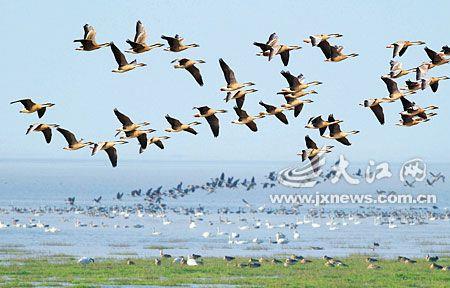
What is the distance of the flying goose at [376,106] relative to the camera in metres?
25.2

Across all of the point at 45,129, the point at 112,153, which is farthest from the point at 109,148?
the point at 45,129

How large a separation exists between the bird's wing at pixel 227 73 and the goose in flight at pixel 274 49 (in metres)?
0.70

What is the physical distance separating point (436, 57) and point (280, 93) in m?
3.33

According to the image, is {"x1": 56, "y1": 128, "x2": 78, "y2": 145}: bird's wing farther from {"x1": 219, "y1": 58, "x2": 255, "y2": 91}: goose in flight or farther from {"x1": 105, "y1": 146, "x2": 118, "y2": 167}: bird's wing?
{"x1": 219, "y1": 58, "x2": 255, "y2": 91}: goose in flight

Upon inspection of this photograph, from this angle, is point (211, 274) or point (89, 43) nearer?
point (89, 43)

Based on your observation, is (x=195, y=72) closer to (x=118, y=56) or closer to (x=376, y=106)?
(x=118, y=56)

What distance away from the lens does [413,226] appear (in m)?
73.6

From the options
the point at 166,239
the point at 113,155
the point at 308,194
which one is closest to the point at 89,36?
the point at 113,155

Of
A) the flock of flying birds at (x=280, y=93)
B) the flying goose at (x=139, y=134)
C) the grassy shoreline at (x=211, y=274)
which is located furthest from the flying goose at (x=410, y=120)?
the grassy shoreline at (x=211, y=274)

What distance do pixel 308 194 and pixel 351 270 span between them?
238 ft

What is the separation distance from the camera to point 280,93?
25.9 metres

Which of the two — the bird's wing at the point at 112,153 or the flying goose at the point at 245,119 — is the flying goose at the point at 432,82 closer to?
the flying goose at the point at 245,119

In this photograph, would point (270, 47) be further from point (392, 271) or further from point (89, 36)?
point (392, 271)

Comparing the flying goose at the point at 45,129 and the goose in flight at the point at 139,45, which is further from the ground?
the goose in flight at the point at 139,45
